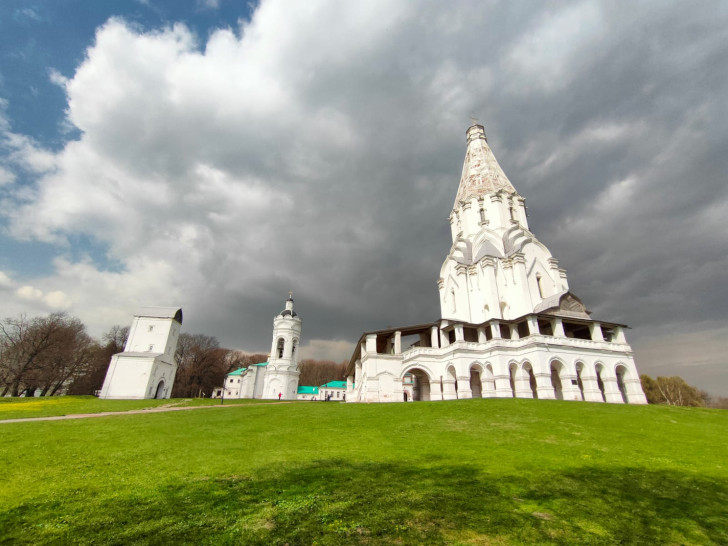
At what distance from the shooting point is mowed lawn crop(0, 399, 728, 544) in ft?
16.0

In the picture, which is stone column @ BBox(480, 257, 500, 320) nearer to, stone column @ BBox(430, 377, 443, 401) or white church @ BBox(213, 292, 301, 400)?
stone column @ BBox(430, 377, 443, 401)

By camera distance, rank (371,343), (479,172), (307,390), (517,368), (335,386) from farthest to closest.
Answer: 1. (335,386)
2. (307,390)
3. (479,172)
4. (371,343)
5. (517,368)

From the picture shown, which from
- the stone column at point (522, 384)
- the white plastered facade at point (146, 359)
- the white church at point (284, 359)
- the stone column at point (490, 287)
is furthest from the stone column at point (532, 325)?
the white plastered facade at point (146, 359)

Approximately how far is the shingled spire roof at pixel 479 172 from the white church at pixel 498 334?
153 mm

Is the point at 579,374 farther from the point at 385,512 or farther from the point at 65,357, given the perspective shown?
the point at 65,357

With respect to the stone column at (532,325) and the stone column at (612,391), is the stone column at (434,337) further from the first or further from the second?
the stone column at (612,391)

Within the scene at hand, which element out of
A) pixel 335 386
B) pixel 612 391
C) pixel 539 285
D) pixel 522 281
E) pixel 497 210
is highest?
pixel 497 210

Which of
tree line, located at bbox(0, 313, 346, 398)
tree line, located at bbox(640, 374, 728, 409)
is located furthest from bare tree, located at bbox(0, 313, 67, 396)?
tree line, located at bbox(640, 374, 728, 409)

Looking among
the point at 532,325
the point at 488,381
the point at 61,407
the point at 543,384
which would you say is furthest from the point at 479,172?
the point at 61,407

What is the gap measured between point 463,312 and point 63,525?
32.3m

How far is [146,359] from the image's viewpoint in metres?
37.7

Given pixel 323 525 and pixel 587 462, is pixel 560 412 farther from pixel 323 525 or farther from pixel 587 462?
pixel 323 525

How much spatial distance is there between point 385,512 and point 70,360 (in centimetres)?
5608

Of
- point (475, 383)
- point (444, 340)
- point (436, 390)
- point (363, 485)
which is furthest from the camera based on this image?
point (475, 383)
